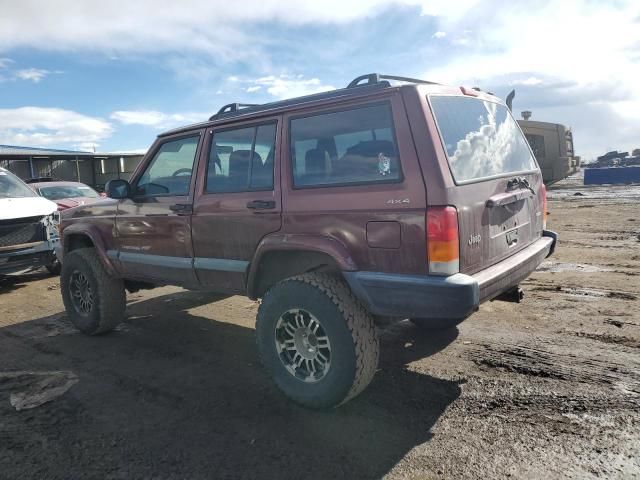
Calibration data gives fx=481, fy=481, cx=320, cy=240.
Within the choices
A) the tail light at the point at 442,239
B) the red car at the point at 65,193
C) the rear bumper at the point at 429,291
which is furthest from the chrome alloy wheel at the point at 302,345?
the red car at the point at 65,193

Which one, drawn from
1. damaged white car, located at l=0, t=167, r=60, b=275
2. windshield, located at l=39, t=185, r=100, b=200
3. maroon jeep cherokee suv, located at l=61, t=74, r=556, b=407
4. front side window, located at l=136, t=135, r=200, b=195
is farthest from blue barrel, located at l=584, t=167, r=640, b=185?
front side window, located at l=136, t=135, r=200, b=195

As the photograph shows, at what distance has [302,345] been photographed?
3303mm

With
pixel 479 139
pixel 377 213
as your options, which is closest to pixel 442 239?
pixel 377 213

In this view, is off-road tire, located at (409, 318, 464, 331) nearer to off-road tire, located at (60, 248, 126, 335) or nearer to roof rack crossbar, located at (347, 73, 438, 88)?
roof rack crossbar, located at (347, 73, 438, 88)

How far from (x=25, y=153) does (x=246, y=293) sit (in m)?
23.8

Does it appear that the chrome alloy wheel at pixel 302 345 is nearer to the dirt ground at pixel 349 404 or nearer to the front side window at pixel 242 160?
the dirt ground at pixel 349 404

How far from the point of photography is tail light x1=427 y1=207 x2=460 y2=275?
269 cm

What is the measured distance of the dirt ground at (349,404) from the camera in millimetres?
2627

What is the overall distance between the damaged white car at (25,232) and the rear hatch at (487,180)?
Answer: 21.7 ft

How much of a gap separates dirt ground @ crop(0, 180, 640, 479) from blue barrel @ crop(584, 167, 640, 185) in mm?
22277

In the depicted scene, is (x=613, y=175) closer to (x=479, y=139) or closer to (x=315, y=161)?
(x=479, y=139)

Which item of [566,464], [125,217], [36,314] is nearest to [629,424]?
[566,464]

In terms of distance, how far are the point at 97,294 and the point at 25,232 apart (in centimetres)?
340

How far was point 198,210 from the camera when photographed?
3.91 metres
